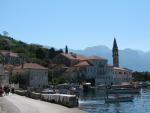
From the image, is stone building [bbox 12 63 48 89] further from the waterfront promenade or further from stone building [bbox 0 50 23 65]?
the waterfront promenade

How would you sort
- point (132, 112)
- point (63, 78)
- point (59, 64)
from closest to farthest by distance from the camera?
point (132, 112) → point (63, 78) → point (59, 64)

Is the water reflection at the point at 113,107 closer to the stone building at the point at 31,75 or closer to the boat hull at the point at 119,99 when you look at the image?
the boat hull at the point at 119,99

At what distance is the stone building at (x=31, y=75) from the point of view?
14012 centimetres

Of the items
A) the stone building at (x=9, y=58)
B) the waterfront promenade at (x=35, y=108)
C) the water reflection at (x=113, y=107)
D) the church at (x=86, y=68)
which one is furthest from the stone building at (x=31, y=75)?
the waterfront promenade at (x=35, y=108)

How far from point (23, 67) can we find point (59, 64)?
134ft

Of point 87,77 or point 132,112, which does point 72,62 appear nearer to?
point 87,77

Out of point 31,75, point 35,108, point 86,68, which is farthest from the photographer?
point 86,68

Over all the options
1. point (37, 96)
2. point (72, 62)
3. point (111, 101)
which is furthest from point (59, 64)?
point (37, 96)

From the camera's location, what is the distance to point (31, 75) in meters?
141

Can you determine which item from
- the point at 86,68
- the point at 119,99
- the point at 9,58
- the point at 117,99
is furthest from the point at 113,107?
the point at 9,58

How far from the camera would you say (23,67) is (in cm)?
14312

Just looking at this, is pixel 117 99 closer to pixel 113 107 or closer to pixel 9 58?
pixel 113 107

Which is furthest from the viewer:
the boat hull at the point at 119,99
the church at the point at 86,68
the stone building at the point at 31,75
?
the church at the point at 86,68

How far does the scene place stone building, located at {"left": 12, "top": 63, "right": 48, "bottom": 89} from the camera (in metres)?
140
